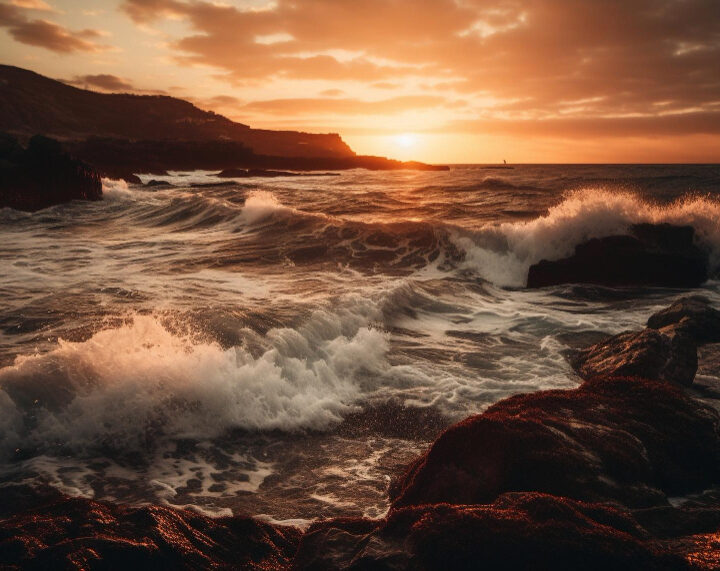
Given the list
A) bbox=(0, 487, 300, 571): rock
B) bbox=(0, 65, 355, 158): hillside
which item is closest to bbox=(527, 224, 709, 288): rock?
bbox=(0, 487, 300, 571): rock

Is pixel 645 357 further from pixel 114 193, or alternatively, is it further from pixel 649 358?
pixel 114 193

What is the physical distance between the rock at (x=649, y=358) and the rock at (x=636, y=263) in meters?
6.86

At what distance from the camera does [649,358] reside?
5.94m

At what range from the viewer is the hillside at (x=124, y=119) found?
324ft

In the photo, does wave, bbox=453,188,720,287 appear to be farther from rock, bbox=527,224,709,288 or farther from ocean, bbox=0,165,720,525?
rock, bbox=527,224,709,288

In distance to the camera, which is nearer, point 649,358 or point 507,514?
point 507,514

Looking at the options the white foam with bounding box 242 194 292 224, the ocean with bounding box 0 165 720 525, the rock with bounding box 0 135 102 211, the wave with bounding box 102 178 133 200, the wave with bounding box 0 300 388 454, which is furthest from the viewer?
the wave with bounding box 102 178 133 200

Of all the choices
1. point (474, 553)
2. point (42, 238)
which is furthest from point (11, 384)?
point (42, 238)

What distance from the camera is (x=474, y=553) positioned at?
95.2 inches

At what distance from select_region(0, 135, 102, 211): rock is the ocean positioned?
8.52 metres

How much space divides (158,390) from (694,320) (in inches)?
307

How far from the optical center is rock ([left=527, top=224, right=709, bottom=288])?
1324 cm

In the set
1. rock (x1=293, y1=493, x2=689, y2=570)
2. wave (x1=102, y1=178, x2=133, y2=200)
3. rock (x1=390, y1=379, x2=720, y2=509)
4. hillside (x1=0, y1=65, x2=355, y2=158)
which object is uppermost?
hillside (x1=0, y1=65, x2=355, y2=158)

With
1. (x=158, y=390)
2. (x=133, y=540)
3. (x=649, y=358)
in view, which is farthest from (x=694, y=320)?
(x=133, y=540)
